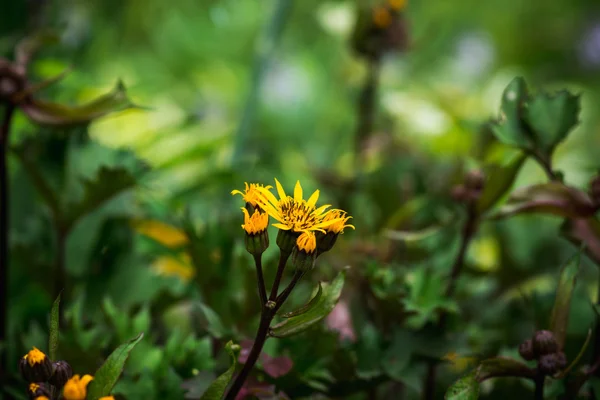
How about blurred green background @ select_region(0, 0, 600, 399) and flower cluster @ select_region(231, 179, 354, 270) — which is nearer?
flower cluster @ select_region(231, 179, 354, 270)

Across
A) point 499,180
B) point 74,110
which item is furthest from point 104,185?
point 499,180

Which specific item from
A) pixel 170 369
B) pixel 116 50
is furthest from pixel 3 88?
pixel 116 50

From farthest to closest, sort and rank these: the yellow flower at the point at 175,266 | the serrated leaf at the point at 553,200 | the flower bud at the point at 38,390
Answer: the yellow flower at the point at 175,266, the serrated leaf at the point at 553,200, the flower bud at the point at 38,390

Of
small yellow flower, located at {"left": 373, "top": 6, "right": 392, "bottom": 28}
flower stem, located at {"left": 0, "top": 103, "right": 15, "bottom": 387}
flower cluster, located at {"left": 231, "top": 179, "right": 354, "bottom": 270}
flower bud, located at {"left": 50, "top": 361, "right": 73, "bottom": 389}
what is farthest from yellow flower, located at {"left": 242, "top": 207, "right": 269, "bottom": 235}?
small yellow flower, located at {"left": 373, "top": 6, "right": 392, "bottom": 28}

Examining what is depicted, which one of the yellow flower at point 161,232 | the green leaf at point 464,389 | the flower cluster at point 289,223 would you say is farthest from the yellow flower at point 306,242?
the yellow flower at point 161,232

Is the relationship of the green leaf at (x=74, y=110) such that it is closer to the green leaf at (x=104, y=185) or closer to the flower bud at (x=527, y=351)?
the green leaf at (x=104, y=185)

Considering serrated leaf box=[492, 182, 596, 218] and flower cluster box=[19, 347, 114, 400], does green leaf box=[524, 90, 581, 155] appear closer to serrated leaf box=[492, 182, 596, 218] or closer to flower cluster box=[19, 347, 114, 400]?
serrated leaf box=[492, 182, 596, 218]
